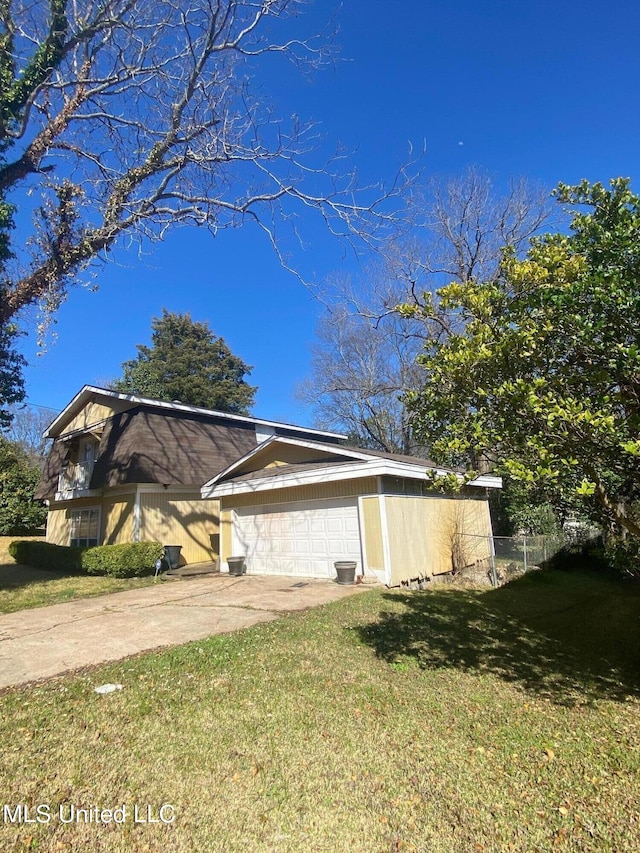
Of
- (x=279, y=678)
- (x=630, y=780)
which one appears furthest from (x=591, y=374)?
(x=279, y=678)

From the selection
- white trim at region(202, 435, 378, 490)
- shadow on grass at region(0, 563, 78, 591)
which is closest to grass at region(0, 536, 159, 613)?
shadow on grass at region(0, 563, 78, 591)

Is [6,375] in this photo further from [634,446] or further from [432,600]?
[634,446]

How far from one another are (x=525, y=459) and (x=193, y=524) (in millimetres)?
14939

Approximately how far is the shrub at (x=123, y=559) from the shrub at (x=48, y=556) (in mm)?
1112

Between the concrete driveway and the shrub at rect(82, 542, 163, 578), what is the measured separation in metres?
1.93

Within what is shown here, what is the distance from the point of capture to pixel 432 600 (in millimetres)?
9695

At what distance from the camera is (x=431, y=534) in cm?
1272

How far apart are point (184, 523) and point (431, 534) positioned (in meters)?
9.21

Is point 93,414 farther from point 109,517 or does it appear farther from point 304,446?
point 304,446

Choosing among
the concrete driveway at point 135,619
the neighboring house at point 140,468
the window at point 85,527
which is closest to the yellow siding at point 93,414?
the neighboring house at point 140,468

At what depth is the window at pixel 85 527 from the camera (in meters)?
18.2

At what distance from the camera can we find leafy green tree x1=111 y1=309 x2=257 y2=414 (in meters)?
33.7

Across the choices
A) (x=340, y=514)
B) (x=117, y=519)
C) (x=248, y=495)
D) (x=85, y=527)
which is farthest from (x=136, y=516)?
(x=340, y=514)

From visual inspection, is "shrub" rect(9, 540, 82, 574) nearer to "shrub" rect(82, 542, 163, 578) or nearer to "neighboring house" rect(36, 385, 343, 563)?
"shrub" rect(82, 542, 163, 578)
